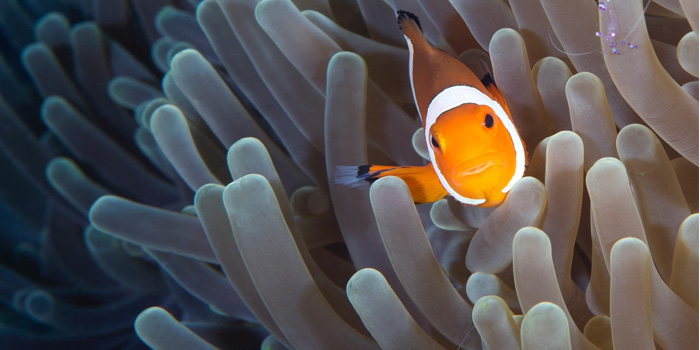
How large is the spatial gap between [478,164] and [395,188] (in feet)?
0.37

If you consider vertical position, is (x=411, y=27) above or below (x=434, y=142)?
above

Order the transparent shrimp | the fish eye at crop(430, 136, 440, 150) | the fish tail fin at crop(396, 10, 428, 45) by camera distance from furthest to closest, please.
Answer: the fish tail fin at crop(396, 10, 428, 45) < the fish eye at crop(430, 136, 440, 150) < the transparent shrimp

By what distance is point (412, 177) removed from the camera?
863 mm

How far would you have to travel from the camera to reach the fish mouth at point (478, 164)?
72cm

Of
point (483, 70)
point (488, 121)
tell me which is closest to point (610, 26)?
point (488, 121)

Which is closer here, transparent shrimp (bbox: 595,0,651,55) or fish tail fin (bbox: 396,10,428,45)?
transparent shrimp (bbox: 595,0,651,55)

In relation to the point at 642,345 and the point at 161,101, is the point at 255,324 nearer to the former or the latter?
the point at 161,101

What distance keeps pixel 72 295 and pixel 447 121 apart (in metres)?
1.28

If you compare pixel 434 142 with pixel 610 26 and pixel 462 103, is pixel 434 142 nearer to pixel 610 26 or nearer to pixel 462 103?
pixel 462 103

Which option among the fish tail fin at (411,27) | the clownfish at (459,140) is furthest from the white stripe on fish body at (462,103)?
the fish tail fin at (411,27)

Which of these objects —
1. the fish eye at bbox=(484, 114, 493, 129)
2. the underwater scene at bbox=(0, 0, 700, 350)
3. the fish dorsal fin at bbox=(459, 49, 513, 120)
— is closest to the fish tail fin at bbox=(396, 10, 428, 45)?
the underwater scene at bbox=(0, 0, 700, 350)

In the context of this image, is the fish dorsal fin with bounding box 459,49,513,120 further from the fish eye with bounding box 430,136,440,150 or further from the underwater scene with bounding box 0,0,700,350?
the fish eye with bounding box 430,136,440,150

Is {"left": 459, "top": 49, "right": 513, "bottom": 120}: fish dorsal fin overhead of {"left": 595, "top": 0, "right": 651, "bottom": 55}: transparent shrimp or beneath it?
beneath

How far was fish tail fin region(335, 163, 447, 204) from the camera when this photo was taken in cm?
85
